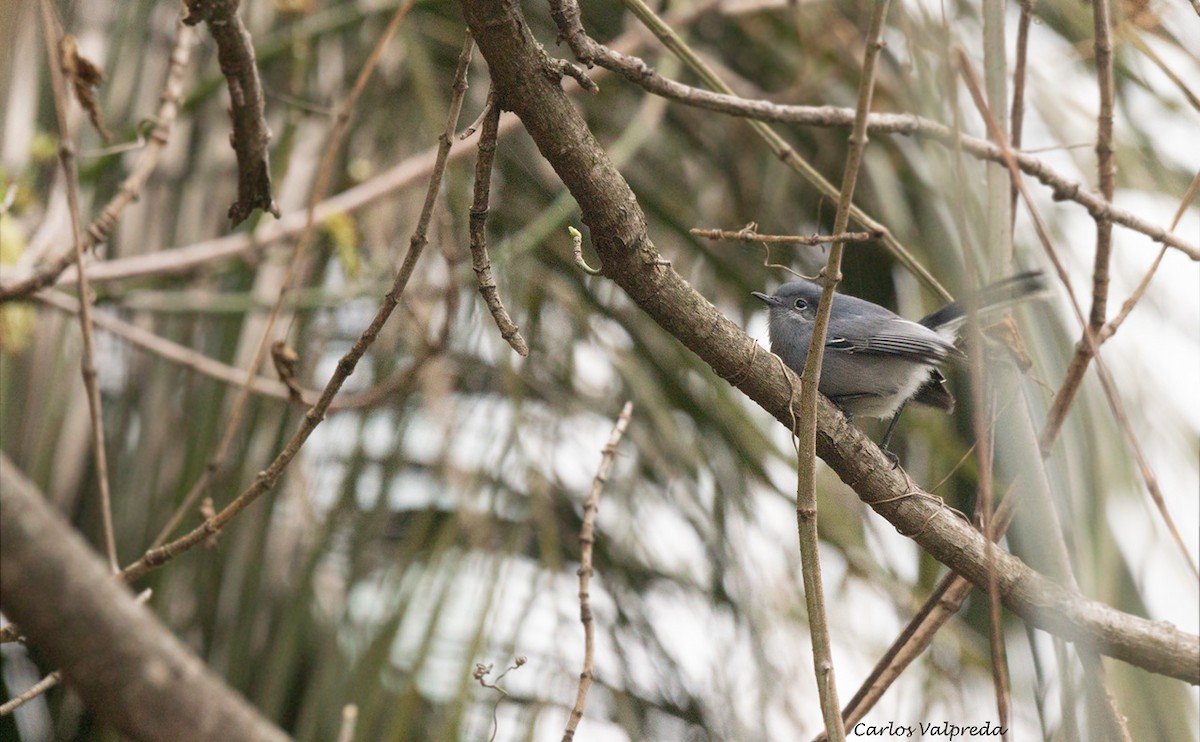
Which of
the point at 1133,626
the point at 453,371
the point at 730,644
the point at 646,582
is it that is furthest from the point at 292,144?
the point at 1133,626

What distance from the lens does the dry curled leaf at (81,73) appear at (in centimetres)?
202

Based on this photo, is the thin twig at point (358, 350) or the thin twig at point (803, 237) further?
the thin twig at point (358, 350)

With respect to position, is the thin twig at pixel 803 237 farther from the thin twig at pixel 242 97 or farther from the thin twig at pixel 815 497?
the thin twig at pixel 242 97

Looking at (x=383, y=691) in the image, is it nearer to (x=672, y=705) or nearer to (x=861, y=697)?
(x=672, y=705)

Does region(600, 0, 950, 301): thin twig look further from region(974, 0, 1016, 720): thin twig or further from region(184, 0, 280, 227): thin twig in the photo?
region(184, 0, 280, 227): thin twig

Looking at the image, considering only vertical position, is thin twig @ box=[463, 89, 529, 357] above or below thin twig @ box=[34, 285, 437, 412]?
below

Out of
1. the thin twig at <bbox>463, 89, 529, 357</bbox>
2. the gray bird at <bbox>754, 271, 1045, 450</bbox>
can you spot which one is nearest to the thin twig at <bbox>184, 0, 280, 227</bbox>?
the thin twig at <bbox>463, 89, 529, 357</bbox>

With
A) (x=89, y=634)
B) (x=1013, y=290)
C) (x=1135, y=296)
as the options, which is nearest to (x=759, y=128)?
(x=1013, y=290)

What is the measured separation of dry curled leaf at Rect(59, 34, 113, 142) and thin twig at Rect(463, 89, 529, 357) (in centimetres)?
88

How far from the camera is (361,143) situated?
10.6 feet

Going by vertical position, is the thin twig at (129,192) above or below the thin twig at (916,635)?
above

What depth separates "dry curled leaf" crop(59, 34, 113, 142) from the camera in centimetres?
202

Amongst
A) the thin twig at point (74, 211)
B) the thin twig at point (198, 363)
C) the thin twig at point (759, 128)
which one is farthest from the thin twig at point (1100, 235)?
the thin twig at point (74, 211)

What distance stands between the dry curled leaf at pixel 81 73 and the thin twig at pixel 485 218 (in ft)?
2.90
